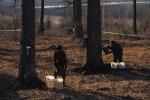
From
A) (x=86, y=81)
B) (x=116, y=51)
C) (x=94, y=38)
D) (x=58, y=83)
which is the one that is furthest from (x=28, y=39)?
(x=116, y=51)

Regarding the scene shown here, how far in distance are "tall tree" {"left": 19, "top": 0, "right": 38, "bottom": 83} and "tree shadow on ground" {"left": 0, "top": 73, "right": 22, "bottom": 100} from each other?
60 centimetres

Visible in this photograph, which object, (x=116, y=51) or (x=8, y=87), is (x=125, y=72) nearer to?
(x=116, y=51)

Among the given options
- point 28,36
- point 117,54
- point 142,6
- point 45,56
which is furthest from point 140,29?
point 28,36

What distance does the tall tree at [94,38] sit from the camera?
17500 mm

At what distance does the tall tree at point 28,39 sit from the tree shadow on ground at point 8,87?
0.60m

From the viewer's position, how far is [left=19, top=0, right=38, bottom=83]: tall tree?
1484cm

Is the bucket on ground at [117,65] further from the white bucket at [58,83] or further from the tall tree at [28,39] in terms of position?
the tall tree at [28,39]

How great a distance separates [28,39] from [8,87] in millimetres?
1833

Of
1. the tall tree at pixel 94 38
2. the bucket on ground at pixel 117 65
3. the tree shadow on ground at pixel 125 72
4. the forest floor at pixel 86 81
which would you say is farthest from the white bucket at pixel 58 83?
the bucket on ground at pixel 117 65

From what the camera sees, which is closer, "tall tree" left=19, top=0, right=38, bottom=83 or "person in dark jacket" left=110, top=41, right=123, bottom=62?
"tall tree" left=19, top=0, right=38, bottom=83

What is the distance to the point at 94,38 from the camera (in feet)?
57.7

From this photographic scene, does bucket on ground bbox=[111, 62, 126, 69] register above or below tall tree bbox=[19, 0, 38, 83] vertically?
below

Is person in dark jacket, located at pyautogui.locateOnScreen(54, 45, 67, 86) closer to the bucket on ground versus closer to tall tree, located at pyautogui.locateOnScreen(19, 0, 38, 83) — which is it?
tall tree, located at pyautogui.locateOnScreen(19, 0, 38, 83)

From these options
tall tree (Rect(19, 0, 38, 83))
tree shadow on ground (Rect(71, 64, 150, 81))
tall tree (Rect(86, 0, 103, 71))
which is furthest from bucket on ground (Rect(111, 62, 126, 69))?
tall tree (Rect(19, 0, 38, 83))
